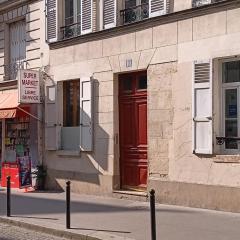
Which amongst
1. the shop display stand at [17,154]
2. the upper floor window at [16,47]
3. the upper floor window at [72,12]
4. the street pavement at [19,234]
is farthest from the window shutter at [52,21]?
the street pavement at [19,234]

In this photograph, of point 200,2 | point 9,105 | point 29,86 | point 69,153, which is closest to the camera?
point 200,2

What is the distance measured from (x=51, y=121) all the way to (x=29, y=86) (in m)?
1.19

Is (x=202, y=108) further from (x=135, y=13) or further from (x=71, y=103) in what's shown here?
(x=71, y=103)

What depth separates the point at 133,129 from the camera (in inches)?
571

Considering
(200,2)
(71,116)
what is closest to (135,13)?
(200,2)

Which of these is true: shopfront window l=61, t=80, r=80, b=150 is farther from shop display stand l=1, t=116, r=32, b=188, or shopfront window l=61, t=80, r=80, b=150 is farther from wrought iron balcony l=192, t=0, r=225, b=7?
wrought iron balcony l=192, t=0, r=225, b=7

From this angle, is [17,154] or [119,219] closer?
[119,219]

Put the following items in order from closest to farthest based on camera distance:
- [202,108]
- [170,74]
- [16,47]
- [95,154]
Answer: [202,108] → [170,74] → [95,154] → [16,47]

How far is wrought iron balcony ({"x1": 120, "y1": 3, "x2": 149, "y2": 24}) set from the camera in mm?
14109

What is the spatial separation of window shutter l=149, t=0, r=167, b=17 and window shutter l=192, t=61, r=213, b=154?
1664mm


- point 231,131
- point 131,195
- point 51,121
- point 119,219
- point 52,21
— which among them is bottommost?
point 119,219

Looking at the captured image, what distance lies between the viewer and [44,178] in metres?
17.0

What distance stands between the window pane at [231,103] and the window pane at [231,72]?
23cm

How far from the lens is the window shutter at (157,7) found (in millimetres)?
13164
